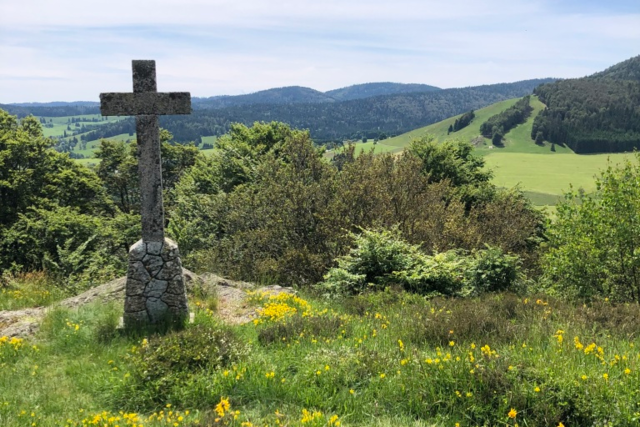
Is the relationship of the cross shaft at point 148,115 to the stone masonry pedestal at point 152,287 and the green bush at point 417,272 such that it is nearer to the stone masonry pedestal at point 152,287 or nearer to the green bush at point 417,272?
the stone masonry pedestal at point 152,287

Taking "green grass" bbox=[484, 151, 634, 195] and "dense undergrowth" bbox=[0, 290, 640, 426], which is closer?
→ "dense undergrowth" bbox=[0, 290, 640, 426]

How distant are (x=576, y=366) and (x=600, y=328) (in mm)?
2609

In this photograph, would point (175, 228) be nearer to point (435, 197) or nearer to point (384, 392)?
point (435, 197)

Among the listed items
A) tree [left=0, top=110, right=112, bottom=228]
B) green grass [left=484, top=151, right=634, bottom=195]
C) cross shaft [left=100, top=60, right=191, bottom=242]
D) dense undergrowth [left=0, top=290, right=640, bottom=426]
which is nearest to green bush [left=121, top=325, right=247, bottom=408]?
dense undergrowth [left=0, top=290, right=640, bottom=426]

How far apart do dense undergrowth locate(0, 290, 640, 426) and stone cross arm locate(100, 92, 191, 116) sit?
13.3 feet

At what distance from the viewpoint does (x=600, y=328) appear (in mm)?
7324

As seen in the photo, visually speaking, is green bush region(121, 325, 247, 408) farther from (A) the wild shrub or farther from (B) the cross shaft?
(A) the wild shrub

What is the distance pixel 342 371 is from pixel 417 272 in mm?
6107

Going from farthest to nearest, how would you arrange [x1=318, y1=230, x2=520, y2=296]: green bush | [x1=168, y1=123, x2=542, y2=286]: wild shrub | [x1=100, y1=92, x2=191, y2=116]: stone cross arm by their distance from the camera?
[x1=168, y1=123, x2=542, y2=286]: wild shrub, [x1=318, y1=230, x2=520, y2=296]: green bush, [x1=100, y1=92, x2=191, y2=116]: stone cross arm

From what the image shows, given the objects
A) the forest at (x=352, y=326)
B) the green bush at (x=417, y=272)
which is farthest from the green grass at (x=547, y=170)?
the green bush at (x=417, y=272)

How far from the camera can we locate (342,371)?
584cm

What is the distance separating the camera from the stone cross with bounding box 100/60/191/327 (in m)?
8.26

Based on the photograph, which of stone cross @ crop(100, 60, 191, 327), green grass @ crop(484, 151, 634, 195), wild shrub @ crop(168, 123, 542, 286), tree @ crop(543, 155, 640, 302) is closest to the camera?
stone cross @ crop(100, 60, 191, 327)

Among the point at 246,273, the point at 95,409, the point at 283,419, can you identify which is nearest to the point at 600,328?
the point at 283,419
